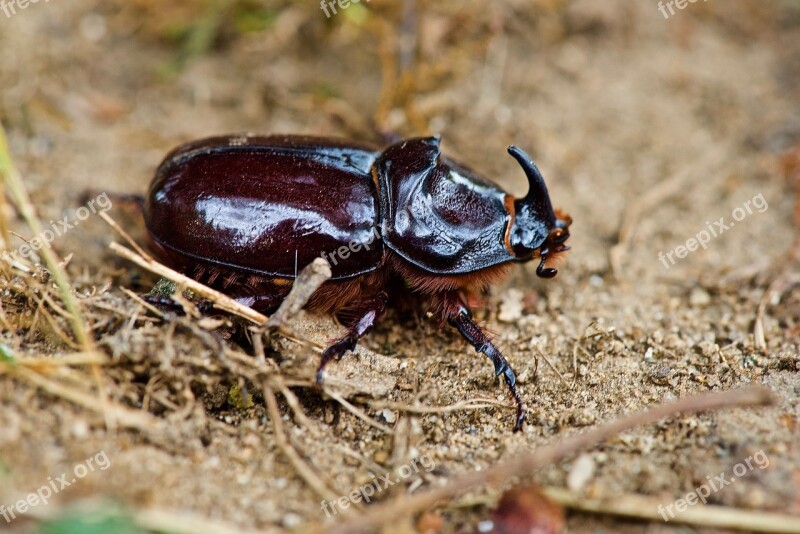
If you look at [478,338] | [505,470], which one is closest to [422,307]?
[478,338]

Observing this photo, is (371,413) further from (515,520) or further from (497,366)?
(515,520)

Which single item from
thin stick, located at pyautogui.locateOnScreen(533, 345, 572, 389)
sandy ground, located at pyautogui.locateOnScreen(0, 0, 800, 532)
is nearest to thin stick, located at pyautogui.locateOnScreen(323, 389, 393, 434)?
sandy ground, located at pyautogui.locateOnScreen(0, 0, 800, 532)

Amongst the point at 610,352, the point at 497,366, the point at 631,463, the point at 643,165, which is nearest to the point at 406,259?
the point at 497,366

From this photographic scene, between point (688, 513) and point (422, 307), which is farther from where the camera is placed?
point (422, 307)

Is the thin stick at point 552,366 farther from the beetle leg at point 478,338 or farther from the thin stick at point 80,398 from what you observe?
the thin stick at point 80,398

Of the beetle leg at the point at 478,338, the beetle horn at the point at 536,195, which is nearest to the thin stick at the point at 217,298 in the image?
the beetle leg at the point at 478,338

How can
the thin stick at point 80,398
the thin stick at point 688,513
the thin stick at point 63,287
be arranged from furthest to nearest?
the thin stick at point 63,287 → the thin stick at point 80,398 → the thin stick at point 688,513

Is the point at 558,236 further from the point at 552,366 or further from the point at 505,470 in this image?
the point at 505,470

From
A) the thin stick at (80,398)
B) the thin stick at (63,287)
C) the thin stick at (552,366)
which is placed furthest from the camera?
the thin stick at (552,366)
